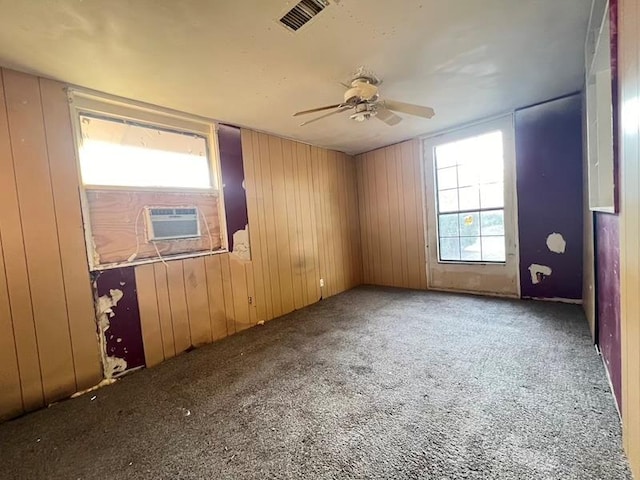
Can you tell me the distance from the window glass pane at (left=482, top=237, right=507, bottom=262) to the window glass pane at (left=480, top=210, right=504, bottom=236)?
0.09 metres

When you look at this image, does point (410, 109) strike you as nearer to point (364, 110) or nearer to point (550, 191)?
point (364, 110)

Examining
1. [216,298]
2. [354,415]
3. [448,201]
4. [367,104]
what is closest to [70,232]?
[216,298]

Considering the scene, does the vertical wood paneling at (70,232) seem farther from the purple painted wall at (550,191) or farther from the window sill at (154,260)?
the purple painted wall at (550,191)

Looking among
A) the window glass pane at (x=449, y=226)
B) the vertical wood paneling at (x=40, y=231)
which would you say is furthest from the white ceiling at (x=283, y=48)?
the window glass pane at (x=449, y=226)

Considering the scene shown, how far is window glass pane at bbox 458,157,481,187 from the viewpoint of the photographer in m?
3.91

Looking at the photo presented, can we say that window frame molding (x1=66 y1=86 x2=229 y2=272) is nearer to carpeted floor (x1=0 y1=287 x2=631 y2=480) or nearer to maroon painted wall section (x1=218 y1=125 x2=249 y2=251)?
maroon painted wall section (x1=218 y1=125 x2=249 y2=251)

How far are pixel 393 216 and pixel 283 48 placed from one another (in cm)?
322

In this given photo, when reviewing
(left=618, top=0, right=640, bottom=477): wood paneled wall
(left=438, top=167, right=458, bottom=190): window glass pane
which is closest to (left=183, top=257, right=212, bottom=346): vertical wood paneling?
(left=618, top=0, right=640, bottom=477): wood paneled wall

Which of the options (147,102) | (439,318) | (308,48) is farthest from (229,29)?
(439,318)

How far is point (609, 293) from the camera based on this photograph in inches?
70.0

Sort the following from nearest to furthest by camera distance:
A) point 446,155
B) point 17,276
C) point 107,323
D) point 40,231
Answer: point 17,276 → point 40,231 → point 107,323 → point 446,155

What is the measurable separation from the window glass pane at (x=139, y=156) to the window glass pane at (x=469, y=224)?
11.4 feet

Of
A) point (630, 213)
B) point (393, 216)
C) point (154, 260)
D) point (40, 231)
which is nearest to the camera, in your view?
point (630, 213)

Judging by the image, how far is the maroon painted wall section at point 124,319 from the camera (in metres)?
2.32
